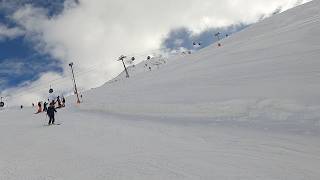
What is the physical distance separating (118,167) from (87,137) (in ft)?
25.3

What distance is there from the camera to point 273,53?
3725 cm

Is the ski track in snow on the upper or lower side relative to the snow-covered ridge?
lower

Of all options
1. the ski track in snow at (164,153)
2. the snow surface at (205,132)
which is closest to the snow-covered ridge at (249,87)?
the snow surface at (205,132)

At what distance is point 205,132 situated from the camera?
71.7 feet

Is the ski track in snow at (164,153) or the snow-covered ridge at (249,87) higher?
the snow-covered ridge at (249,87)

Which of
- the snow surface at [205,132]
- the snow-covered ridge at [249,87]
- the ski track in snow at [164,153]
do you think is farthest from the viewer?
the snow-covered ridge at [249,87]

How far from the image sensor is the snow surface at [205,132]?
15000mm

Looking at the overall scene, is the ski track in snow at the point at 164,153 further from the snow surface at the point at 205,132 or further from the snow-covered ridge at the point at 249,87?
the snow-covered ridge at the point at 249,87

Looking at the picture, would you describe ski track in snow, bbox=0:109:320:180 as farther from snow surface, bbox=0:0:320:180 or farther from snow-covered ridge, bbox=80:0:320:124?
snow-covered ridge, bbox=80:0:320:124

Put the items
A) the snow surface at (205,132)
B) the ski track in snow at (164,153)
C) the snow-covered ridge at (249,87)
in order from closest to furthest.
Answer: the ski track in snow at (164,153) → the snow surface at (205,132) → the snow-covered ridge at (249,87)

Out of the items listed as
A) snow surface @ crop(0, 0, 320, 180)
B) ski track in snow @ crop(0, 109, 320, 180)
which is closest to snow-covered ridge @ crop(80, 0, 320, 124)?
snow surface @ crop(0, 0, 320, 180)

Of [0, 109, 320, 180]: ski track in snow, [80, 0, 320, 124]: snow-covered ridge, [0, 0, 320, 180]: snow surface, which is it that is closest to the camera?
[0, 109, 320, 180]: ski track in snow

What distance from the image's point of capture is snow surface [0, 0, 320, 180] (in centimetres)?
1500

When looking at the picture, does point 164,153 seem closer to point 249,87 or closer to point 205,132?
point 205,132
